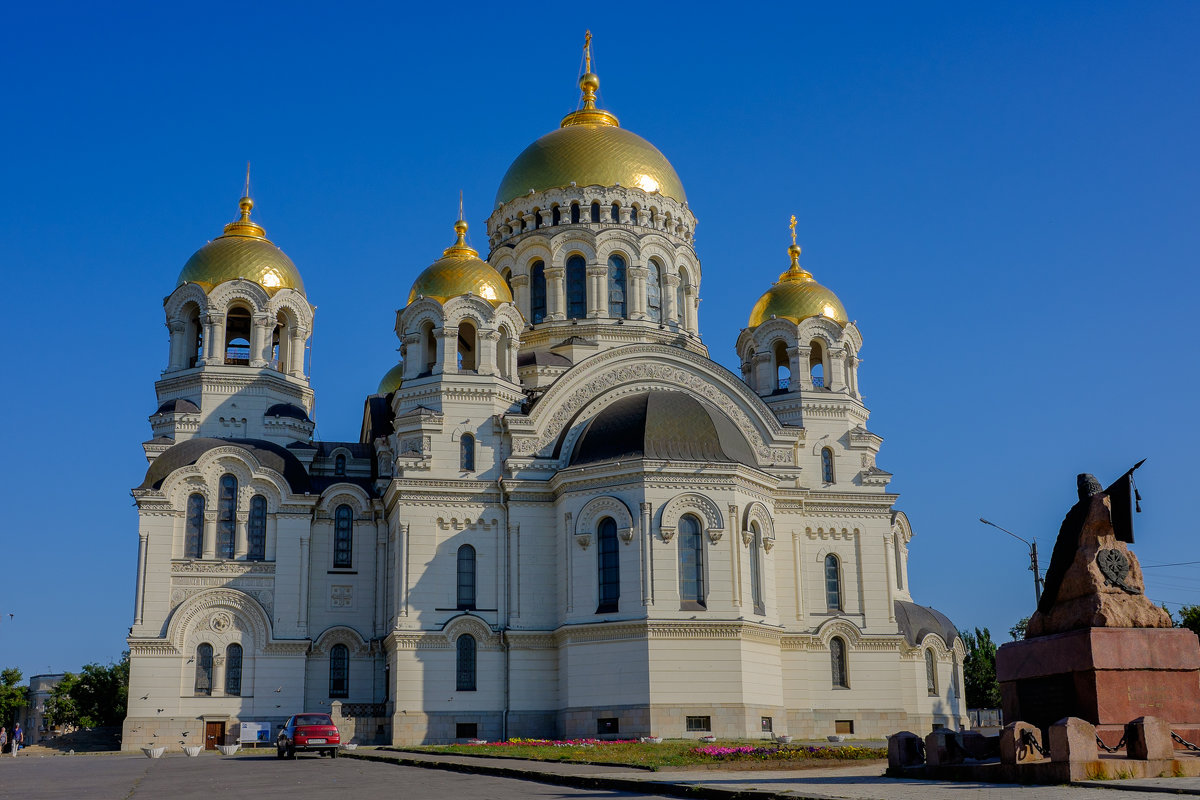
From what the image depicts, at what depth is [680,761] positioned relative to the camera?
20938 mm

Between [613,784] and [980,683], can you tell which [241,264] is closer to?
[613,784]

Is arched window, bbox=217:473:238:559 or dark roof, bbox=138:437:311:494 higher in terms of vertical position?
dark roof, bbox=138:437:311:494

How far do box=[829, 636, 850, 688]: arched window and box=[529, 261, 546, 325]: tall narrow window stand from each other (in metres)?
14.1

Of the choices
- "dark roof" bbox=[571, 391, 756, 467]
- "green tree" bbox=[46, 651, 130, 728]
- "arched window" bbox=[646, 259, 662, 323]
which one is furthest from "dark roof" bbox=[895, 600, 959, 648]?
"green tree" bbox=[46, 651, 130, 728]

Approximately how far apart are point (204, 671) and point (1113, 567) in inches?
1095

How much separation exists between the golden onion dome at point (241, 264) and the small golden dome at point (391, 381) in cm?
578

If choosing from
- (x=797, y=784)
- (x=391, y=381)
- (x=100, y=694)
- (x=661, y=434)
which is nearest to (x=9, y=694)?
(x=100, y=694)

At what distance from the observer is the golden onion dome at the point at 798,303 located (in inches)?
1608

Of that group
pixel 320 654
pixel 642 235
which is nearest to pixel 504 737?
pixel 320 654

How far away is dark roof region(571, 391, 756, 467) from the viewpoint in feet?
111

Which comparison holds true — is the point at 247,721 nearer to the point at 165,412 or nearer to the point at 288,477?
the point at 288,477

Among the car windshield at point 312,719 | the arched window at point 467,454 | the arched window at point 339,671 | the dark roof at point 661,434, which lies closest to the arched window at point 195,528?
the arched window at point 339,671

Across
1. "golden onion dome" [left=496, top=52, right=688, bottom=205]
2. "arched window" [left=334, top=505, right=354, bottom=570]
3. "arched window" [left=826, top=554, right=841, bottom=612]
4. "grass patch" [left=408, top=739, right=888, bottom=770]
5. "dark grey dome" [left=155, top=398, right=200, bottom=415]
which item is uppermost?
"golden onion dome" [left=496, top=52, right=688, bottom=205]

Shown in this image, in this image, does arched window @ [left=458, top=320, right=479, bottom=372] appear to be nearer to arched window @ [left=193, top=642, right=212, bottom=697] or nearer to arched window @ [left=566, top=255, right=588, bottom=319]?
arched window @ [left=566, top=255, right=588, bottom=319]
